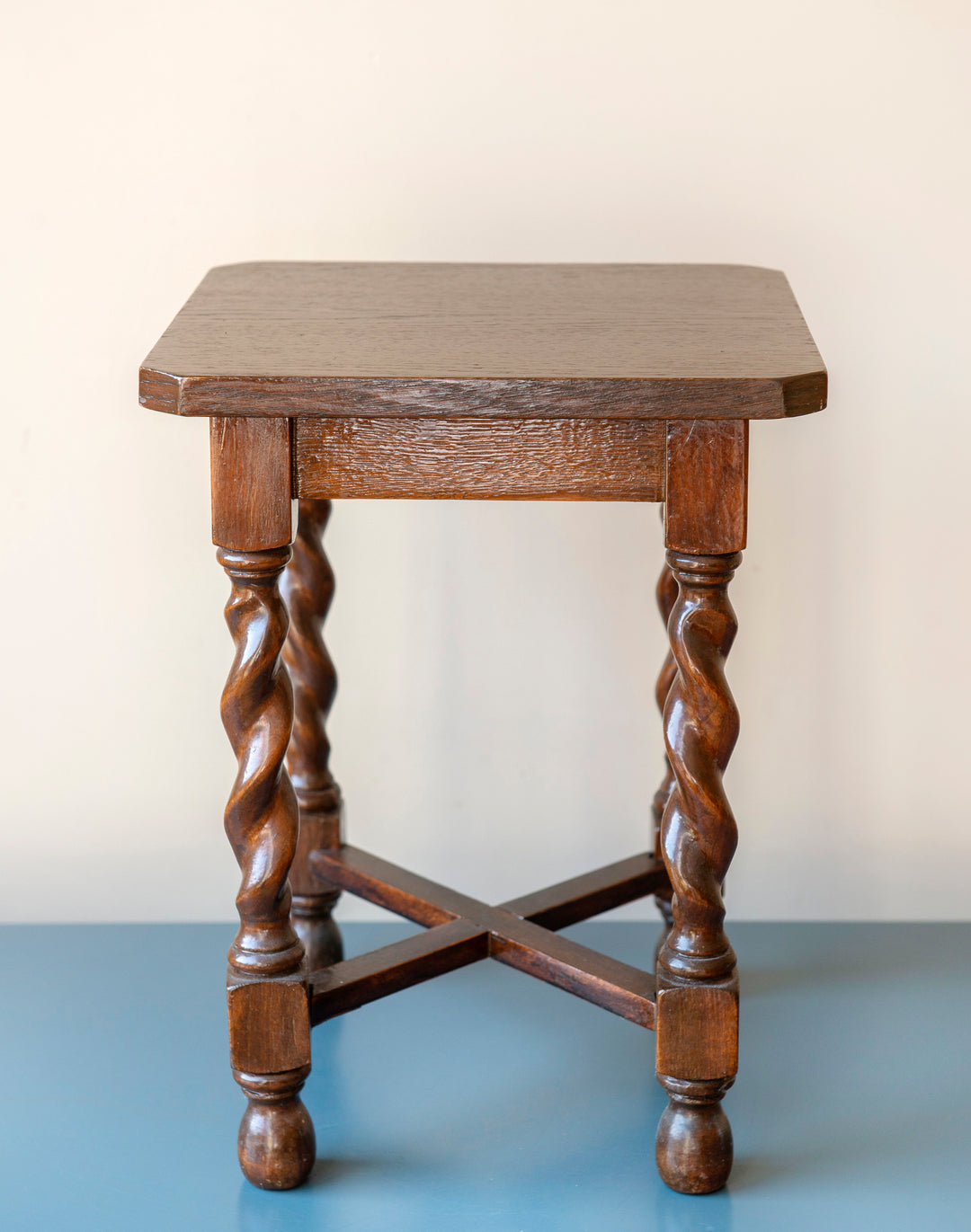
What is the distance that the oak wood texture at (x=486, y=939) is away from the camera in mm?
1371

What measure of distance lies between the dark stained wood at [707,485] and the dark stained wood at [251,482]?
305 mm

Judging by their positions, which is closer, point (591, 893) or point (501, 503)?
point (591, 893)

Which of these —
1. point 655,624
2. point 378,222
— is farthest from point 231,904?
point 378,222

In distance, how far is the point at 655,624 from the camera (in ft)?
6.17

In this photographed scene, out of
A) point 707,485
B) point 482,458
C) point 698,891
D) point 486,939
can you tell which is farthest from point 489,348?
point 486,939

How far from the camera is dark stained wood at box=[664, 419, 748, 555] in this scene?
1190mm

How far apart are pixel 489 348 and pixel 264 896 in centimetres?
50

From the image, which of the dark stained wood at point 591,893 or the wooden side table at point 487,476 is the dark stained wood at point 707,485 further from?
the dark stained wood at point 591,893

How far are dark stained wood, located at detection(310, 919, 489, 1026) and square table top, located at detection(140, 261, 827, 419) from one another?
53cm

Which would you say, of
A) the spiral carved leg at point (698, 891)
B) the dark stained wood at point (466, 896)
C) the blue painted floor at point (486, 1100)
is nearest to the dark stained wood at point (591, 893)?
the dark stained wood at point (466, 896)

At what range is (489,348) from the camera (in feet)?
4.10

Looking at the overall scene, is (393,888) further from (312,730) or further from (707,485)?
(707,485)

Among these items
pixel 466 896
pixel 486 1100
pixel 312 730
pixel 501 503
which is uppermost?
pixel 501 503

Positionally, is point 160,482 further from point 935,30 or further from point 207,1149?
point 935,30
